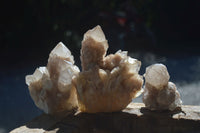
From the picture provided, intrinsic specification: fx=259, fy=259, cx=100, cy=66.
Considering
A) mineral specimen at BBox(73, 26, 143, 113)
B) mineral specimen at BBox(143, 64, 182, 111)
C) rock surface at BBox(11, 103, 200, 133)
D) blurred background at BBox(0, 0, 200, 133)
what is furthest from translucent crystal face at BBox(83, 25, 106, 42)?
blurred background at BBox(0, 0, 200, 133)

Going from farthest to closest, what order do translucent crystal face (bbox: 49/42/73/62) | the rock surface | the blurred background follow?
the blurred background
translucent crystal face (bbox: 49/42/73/62)
the rock surface

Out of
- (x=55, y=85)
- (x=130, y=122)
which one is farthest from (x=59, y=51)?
(x=130, y=122)

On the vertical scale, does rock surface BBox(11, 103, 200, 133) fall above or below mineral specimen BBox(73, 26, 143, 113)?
below

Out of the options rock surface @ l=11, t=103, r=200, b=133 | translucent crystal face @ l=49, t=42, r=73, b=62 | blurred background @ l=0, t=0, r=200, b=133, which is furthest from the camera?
blurred background @ l=0, t=0, r=200, b=133

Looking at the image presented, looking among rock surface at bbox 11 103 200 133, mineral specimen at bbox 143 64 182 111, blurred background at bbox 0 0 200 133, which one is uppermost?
blurred background at bbox 0 0 200 133

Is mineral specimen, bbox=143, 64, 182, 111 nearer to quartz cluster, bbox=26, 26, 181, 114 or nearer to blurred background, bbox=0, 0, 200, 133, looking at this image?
quartz cluster, bbox=26, 26, 181, 114

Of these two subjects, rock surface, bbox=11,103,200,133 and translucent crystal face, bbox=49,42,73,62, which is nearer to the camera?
rock surface, bbox=11,103,200,133

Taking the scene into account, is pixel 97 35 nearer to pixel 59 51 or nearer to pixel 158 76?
pixel 59 51

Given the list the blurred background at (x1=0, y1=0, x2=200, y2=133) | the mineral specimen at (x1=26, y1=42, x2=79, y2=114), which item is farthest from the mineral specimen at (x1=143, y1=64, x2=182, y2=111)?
the blurred background at (x1=0, y1=0, x2=200, y2=133)

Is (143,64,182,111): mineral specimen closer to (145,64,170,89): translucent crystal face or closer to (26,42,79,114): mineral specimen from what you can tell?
(145,64,170,89): translucent crystal face
